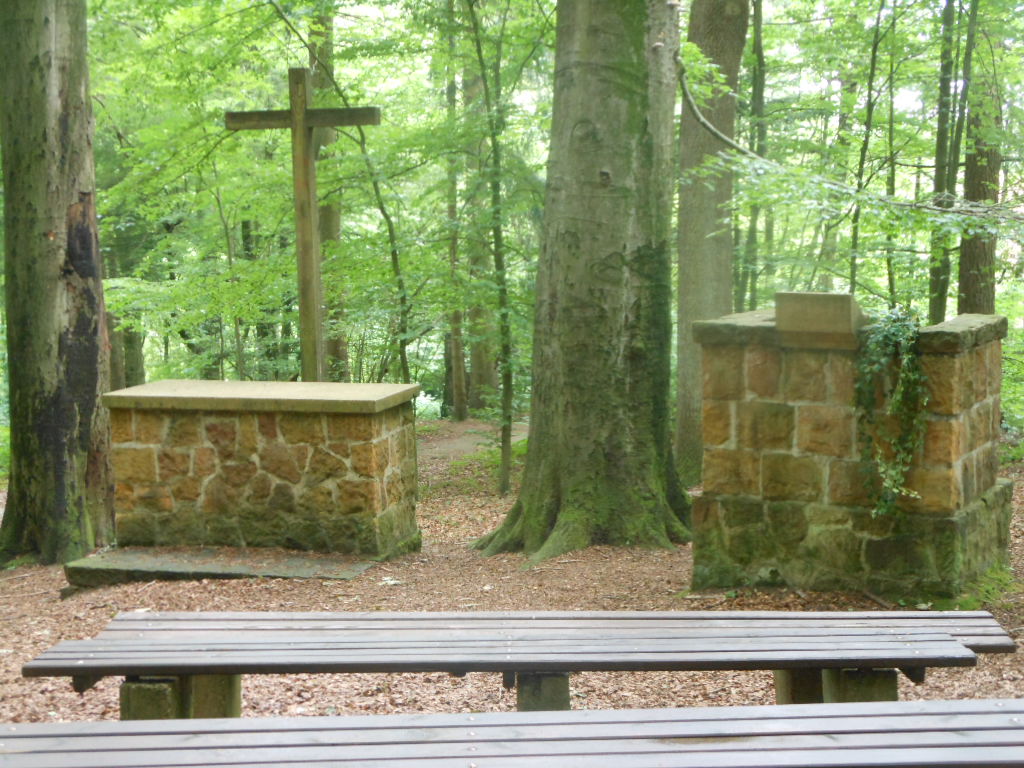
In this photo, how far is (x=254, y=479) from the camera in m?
6.88

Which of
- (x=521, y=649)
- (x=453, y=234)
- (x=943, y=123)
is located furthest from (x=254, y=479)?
(x=943, y=123)

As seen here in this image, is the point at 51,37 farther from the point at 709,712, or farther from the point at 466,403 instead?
the point at 466,403

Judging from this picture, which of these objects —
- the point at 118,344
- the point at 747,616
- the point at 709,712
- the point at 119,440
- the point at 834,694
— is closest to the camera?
the point at 709,712

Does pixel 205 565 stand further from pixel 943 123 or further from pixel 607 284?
pixel 943 123

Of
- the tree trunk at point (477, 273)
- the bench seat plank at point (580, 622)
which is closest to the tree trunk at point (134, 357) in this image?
the tree trunk at point (477, 273)

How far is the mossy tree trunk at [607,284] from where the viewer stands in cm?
689

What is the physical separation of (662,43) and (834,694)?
5127 millimetres

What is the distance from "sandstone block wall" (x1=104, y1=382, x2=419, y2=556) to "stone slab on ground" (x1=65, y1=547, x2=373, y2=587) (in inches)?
4.4

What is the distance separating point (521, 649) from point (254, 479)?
431 cm

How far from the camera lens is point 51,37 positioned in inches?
304

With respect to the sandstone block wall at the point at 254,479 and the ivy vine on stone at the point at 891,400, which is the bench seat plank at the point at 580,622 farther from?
the sandstone block wall at the point at 254,479

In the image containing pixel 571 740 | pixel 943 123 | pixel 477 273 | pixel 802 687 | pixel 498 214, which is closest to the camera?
pixel 571 740

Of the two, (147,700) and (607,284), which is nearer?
(147,700)

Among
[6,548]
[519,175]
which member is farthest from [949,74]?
[6,548]
